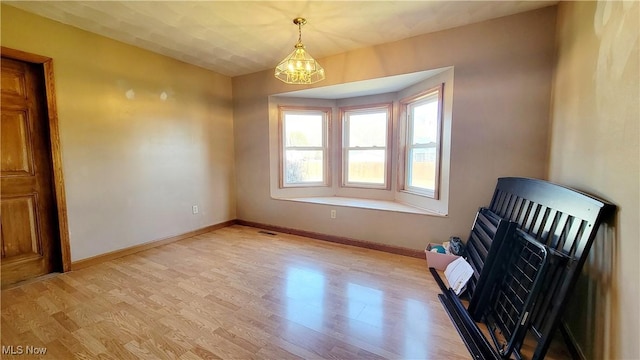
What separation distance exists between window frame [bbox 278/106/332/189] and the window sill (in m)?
0.28

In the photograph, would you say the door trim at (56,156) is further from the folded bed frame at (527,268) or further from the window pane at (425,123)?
the window pane at (425,123)

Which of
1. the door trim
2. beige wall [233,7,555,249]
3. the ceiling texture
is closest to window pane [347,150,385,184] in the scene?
beige wall [233,7,555,249]

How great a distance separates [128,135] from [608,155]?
4286 millimetres

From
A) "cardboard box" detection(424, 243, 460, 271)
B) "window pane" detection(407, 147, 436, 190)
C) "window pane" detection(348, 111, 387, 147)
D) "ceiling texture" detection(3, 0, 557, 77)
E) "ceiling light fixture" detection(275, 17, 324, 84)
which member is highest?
"ceiling texture" detection(3, 0, 557, 77)

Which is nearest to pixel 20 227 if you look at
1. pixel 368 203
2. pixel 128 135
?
pixel 128 135

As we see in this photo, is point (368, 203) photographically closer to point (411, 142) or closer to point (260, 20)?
point (411, 142)

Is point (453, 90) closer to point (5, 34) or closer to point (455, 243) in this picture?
point (455, 243)

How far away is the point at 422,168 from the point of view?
3.38 m

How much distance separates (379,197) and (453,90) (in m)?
1.79

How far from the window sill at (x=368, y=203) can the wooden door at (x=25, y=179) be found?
270 cm

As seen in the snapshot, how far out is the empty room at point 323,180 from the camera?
1541 millimetres

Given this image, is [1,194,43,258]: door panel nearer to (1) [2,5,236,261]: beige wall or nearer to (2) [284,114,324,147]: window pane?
(1) [2,5,236,261]: beige wall

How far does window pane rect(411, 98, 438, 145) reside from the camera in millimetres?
3152

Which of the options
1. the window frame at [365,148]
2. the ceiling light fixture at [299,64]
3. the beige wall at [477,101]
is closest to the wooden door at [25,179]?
the ceiling light fixture at [299,64]
